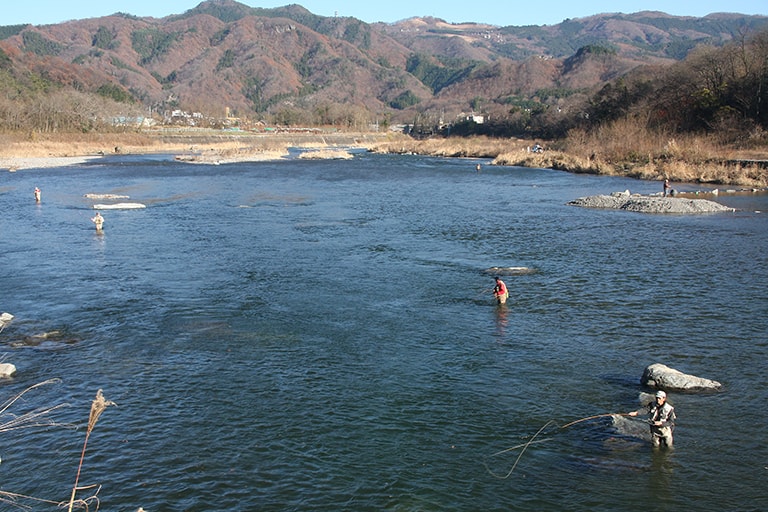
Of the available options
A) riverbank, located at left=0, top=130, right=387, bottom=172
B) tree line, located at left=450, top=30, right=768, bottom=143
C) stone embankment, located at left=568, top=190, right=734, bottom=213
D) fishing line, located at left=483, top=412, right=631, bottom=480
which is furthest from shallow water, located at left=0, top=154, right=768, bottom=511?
riverbank, located at left=0, top=130, right=387, bottom=172

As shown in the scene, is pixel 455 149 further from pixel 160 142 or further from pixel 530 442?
pixel 530 442

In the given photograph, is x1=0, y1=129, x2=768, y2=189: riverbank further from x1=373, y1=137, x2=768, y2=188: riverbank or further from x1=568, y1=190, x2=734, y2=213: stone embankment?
x1=568, y1=190, x2=734, y2=213: stone embankment

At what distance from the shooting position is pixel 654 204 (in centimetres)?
3922

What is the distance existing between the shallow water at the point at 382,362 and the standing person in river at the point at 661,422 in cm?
36

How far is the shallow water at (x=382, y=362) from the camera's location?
10508mm

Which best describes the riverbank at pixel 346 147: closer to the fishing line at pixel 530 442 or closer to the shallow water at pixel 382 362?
the shallow water at pixel 382 362

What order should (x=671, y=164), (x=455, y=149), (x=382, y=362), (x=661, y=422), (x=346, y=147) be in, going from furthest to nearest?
1. (x=346, y=147)
2. (x=455, y=149)
3. (x=671, y=164)
4. (x=382, y=362)
5. (x=661, y=422)

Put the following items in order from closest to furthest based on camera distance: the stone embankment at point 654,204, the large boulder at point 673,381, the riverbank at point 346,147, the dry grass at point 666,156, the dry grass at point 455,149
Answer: the large boulder at point 673,381 < the stone embankment at point 654,204 < the dry grass at point 666,156 < the riverbank at point 346,147 < the dry grass at point 455,149

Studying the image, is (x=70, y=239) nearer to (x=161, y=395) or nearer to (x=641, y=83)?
(x=161, y=395)

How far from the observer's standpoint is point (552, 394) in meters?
13.6

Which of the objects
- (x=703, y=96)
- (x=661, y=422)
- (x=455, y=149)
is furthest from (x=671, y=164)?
(x=661, y=422)

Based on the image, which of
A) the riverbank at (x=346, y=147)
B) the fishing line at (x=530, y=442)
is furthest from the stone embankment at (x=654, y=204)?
the fishing line at (x=530, y=442)

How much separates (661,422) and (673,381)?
8.98ft

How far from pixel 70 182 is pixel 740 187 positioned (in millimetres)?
52933
